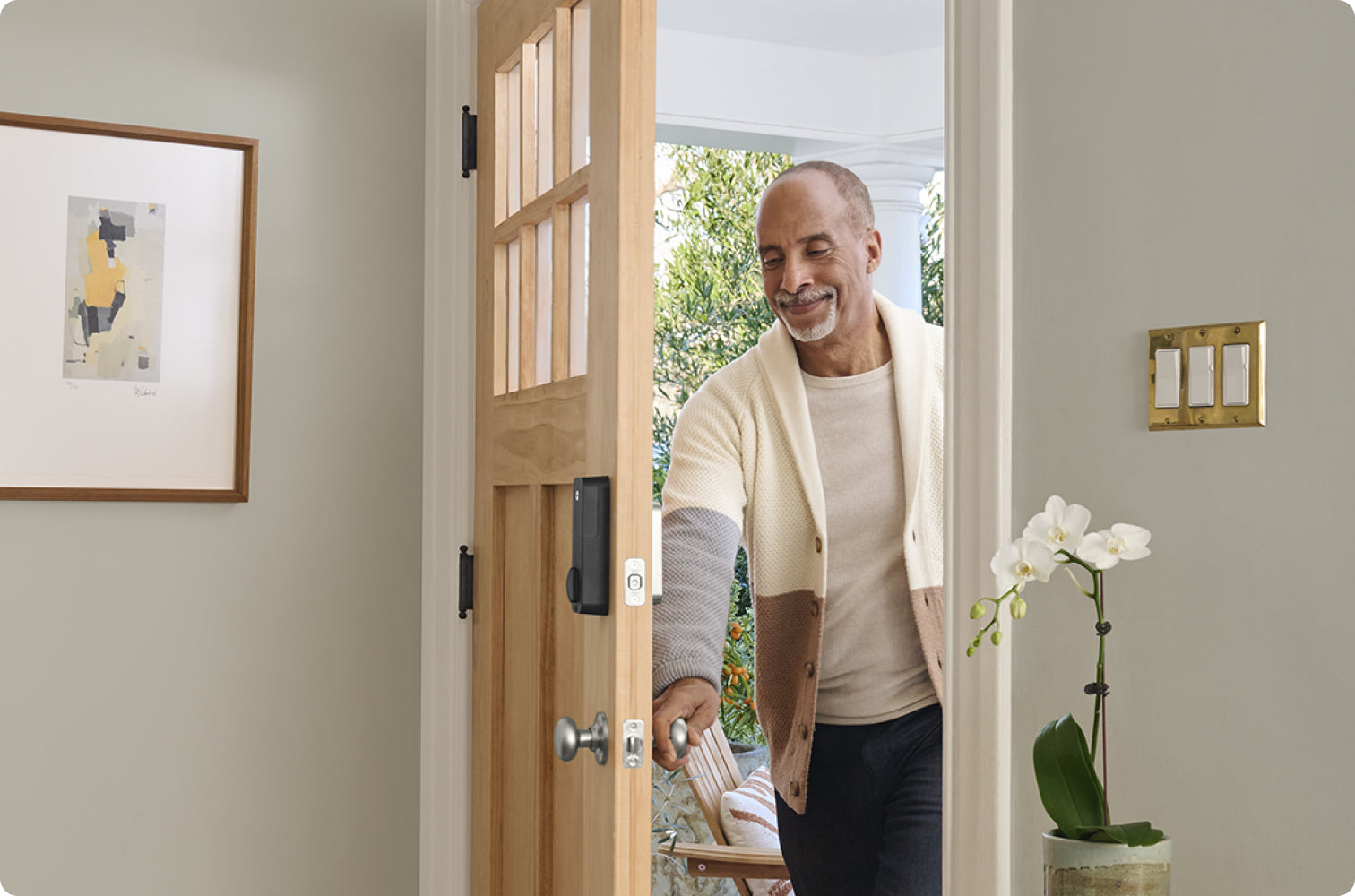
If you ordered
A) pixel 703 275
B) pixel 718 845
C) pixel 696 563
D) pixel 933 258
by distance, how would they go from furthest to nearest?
1. pixel 703 275
2. pixel 933 258
3. pixel 718 845
4. pixel 696 563

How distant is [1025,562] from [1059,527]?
4cm

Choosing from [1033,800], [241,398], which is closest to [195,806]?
[241,398]

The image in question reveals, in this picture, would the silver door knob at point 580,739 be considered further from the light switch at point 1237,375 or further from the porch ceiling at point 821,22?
the porch ceiling at point 821,22

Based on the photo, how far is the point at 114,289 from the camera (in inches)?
75.4

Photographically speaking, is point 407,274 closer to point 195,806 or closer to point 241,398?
point 241,398

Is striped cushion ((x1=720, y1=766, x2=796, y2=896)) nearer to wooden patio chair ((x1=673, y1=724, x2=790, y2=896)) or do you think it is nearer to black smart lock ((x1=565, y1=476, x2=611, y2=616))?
wooden patio chair ((x1=673, y1=724, x2=790, y2=896))

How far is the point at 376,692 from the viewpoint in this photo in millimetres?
2080

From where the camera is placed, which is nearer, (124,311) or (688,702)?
(124,311)

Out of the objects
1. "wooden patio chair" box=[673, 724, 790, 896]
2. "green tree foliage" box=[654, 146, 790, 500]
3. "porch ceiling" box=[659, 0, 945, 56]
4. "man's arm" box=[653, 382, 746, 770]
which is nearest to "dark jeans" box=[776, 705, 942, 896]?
"wooden patio chair" box=[673, 724, 790, 896]

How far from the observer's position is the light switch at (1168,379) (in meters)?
1.14

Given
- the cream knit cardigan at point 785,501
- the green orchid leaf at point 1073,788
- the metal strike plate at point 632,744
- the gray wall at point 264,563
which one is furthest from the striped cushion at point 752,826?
the green orchid leaf at point 1073,788

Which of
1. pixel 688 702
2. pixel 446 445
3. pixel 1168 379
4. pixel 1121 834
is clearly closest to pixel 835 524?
pixel 688 702

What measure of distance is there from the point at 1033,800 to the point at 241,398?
1.40m

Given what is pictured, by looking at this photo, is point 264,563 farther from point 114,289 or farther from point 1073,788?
point 1073,788
